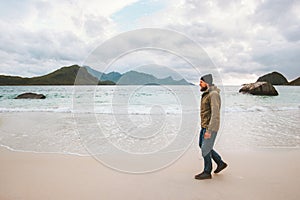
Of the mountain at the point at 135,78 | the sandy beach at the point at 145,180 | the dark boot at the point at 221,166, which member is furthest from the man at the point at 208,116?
the mountain at the point at 135,78

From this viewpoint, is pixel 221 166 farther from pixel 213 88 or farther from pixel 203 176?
pixel 213 88

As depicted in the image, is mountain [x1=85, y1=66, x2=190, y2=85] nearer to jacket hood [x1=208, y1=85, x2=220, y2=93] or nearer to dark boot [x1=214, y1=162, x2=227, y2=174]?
jacket hood [x1=208, y1=85, x2=220, y2=93]

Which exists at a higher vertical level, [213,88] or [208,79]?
[208,79]

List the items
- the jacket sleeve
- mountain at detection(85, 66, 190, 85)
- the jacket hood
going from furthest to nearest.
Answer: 1. mountain at detection(85, 66, 190, 85)
2. the jacket hood
3. the jacket sleeve

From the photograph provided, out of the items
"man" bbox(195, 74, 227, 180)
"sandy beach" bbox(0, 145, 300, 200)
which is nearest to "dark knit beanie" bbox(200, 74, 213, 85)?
"man" bbox(195, 74, 227, 180)

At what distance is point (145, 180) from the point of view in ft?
13.5

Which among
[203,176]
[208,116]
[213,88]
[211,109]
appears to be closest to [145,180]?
[203,176]

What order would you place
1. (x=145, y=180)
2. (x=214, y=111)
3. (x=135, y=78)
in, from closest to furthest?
1. (x=214, y=111)
2. (x=145, y=180)
3. (x=135, y=78)

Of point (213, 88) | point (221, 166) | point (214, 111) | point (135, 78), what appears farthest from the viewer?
point (135, 78)

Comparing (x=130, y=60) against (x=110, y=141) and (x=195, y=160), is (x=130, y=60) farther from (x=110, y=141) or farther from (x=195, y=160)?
(x=110, y=141)

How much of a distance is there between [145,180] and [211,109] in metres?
1.59

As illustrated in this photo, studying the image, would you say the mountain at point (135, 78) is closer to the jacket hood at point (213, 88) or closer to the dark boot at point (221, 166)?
the jacket hood at point (213, 88)

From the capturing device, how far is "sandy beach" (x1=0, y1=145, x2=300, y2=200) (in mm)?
3570

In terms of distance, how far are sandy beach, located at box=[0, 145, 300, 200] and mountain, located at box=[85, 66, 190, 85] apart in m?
1.64
